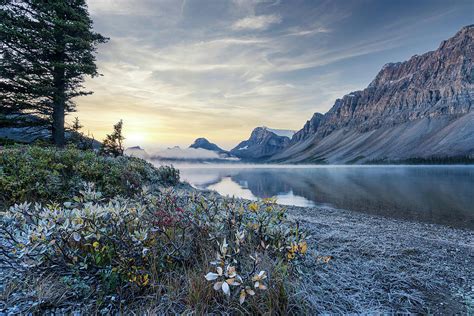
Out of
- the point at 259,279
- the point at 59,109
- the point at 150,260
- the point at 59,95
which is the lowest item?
the point at 150,260

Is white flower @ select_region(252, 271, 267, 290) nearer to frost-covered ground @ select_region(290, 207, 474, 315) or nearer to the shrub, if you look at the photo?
frost-covered ground @ select_region(290, 207, 474, 315)

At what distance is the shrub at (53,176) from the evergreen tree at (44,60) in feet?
30.0

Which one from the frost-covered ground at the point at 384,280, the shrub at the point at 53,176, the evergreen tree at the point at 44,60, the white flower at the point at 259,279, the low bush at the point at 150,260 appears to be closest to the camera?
the white flower at the point at 259,279

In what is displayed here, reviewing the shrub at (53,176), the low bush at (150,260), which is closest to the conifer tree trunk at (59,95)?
the shrub at (53,176)

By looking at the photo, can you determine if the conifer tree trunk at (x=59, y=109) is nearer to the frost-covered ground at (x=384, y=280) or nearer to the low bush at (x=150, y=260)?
the low bush at (x=150, y=260)

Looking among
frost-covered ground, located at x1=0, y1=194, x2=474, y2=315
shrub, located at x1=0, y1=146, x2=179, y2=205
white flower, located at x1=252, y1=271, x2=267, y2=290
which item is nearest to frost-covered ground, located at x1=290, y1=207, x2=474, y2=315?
frost-covered ground, located at x1=0, y1=194, x2=474, y2=315

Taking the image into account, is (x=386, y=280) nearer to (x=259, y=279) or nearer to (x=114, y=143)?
(x=259, y=279)

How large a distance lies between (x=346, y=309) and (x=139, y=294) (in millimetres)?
2640

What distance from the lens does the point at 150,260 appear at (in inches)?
137

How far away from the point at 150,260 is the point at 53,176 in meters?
6.77

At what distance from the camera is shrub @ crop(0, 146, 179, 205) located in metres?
7.58

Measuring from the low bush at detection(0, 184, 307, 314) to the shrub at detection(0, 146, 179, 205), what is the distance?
14.9 ft

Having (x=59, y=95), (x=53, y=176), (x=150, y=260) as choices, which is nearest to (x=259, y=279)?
(x=150, y=260)

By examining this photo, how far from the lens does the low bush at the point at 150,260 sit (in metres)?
2.90
